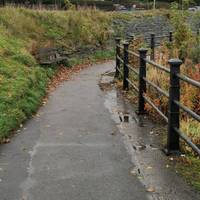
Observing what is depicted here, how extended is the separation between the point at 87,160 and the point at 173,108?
135cm

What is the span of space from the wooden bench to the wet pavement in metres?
5.92

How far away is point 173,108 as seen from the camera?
23.0 feet

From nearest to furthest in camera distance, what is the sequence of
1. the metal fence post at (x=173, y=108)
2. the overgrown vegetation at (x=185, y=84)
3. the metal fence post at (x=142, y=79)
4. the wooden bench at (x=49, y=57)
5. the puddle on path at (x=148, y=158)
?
the puddle on path at (x=148, y=158) < the overgrown vegetation at (x=185, y=84) < the metal fence post at (x=173, y=108) < the metal fence post at (x=142, y=79) < the wooden bench at (x=49, y=57)

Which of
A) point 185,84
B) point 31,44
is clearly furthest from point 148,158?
point 31,44

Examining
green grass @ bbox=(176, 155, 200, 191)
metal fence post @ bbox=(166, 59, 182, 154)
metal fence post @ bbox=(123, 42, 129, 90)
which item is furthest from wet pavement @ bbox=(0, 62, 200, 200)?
metal fence post @ bbox=(123, 42, 129, 90)

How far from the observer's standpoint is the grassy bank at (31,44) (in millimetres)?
10172

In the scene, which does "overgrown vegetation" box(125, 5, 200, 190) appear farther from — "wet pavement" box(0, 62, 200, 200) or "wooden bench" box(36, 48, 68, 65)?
"wooden bench" box(36, 48, 68, 65)

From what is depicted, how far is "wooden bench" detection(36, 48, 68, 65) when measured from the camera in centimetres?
1688

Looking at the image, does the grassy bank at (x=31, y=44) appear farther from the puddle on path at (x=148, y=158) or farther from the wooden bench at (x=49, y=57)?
the puddle on path at (x=148, y=158)

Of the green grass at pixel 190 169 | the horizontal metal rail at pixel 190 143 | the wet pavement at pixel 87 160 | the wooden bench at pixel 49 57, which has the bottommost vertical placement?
the wet pavement at pixel 87 160

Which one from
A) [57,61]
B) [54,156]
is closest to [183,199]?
[54,156]

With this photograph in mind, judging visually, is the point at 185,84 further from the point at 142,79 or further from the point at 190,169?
the point at 190,169

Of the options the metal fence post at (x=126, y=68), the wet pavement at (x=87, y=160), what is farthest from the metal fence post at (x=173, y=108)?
the metal fence post at (x=126, y=68)

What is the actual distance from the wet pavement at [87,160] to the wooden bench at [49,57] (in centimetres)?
592
